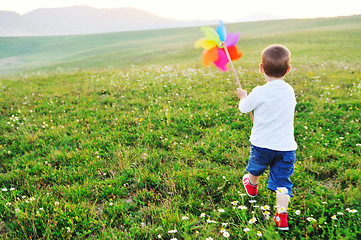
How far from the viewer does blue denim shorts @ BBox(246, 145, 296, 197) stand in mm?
2998

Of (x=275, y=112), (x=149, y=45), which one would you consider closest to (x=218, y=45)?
(x=275, y=112)

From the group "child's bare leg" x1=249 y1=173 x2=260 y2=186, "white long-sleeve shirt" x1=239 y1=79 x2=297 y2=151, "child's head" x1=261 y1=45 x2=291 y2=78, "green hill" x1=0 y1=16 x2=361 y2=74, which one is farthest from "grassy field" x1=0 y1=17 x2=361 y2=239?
"green hill" x1=0 y1=16 x2=361 y2=74

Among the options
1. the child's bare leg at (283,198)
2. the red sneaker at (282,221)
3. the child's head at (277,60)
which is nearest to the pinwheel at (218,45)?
the child's head at (277,60)

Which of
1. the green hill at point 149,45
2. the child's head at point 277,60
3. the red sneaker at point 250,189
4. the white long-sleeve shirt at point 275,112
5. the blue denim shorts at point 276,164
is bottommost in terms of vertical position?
the red sneaker at point 250,189

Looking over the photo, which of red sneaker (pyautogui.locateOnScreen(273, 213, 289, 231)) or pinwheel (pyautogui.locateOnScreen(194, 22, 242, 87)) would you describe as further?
pinwheel (pyautogui.locateOnScreen(194, 22, 242, 87))

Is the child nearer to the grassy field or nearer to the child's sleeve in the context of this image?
the child's sleeve

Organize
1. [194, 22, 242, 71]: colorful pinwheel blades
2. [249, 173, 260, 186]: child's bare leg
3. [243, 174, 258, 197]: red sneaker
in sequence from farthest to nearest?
[194, 22, 242, 71]: colorful pinwheel blades → [243, 174, 258, 197]: red sneaker → [249, 173, 260, 186]: child's bare leg

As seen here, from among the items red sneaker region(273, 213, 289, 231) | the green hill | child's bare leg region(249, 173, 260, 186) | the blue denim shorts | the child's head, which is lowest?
red sneaker region(273, 213, 289, 231)

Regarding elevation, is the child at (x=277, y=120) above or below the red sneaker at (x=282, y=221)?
above

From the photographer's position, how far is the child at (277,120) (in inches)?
115

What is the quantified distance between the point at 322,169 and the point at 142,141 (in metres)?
3.54

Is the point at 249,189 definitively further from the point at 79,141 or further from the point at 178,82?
the point at 178,82

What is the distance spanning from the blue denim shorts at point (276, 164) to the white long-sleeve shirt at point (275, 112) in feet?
0.32

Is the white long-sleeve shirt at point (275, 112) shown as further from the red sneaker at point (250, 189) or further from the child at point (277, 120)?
the red sneaker at point (250, 189)
